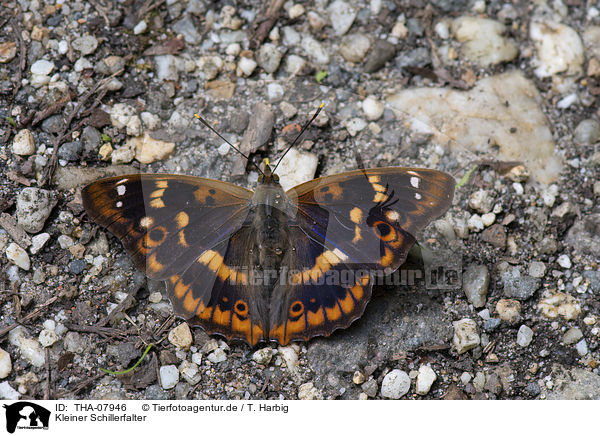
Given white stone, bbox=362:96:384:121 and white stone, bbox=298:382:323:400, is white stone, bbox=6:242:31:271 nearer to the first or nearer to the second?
white stone, bbox=298:382:323:400

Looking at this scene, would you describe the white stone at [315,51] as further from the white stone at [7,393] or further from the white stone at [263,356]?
the white stone at [7,393]

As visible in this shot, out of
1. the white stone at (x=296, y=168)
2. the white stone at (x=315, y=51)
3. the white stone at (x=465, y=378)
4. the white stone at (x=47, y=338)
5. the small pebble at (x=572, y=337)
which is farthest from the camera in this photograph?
the white stone at (x=315, y=51)

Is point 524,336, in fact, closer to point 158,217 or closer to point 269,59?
point 158,217

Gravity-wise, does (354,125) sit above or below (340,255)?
above

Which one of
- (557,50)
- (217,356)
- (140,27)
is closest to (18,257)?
(217,356)

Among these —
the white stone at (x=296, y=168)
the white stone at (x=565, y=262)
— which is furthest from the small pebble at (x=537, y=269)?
the white stone at (x=296, y=168)

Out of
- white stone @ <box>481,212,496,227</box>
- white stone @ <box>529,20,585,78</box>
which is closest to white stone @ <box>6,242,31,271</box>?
white stone @ <box>481,212,496,227</box>
